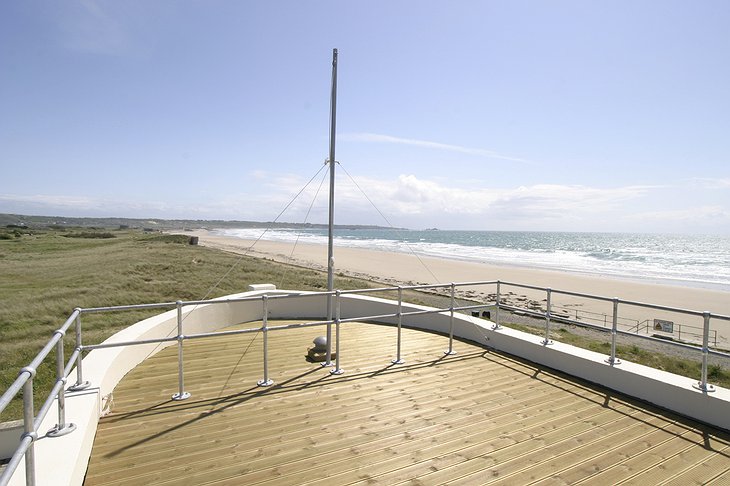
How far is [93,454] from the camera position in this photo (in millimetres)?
3264

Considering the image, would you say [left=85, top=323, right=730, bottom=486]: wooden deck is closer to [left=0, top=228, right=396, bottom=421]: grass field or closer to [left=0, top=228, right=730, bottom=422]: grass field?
[left=0, top=228, right=396, bottom=421]: grass field

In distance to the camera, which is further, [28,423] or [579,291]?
[579,291]

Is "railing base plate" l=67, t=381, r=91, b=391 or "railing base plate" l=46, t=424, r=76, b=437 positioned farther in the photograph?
"railing base plate" l=67, t=381, r=91, b=391

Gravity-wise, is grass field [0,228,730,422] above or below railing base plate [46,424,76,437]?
below

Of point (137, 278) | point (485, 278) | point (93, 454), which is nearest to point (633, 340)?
point (485, 278)

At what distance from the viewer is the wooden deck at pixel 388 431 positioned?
3.10m

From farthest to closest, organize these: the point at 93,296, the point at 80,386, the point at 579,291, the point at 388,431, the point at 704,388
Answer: the point at 579,291 → the point at 93,296 → the point at 704,388 → the point at 80,386 → the point at 388,431

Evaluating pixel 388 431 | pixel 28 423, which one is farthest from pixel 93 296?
pixel 28 423

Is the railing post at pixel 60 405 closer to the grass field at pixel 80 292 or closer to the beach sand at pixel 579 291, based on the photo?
the grass field at pixel 80 292

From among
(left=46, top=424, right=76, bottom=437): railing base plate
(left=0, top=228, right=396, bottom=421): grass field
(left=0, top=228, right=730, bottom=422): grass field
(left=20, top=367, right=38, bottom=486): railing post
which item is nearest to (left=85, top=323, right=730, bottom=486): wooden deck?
(left=46, top=424, right=76, bottom=437): railing base plate

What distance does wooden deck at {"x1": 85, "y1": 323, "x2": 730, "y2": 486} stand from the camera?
3096mm

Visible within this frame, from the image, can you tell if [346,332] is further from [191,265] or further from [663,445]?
[191,265]

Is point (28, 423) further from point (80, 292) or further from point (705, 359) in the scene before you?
point (80, 292)

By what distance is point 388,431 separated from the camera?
3730 mm
